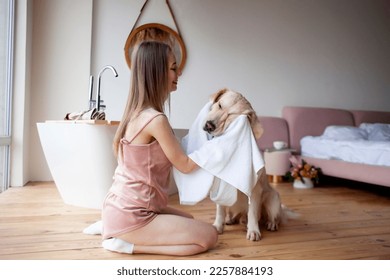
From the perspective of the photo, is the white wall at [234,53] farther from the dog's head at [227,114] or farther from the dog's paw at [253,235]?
the dog's paw at [253,235]

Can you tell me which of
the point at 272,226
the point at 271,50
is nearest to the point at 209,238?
the point at 272,226

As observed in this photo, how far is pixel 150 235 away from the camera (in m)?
1.34

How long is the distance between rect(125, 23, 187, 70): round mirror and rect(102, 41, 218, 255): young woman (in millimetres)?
2421

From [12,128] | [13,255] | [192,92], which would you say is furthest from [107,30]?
[13,255]

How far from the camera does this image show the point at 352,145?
3.28 metres

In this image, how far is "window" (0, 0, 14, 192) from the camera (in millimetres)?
2816

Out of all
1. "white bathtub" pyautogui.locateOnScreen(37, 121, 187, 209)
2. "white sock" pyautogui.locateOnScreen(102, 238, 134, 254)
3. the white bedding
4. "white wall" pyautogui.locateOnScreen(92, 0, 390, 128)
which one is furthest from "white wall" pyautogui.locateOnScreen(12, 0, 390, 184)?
"white sock" pyautogui.locateOnScreen(102, 238, 134, 254)

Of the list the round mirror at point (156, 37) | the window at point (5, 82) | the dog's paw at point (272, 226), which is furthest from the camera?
the round mirror at point (156, 37)

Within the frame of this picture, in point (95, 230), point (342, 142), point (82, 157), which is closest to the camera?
point (95, 230)

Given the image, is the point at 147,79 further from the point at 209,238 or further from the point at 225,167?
the point at 209,238

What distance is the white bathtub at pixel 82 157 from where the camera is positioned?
216 centimetres

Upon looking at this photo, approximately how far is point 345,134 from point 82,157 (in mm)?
2888

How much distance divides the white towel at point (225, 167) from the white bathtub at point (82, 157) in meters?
0.88

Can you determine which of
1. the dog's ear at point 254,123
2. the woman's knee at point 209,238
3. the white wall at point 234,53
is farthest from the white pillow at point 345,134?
the woman's knee at point 209,238
